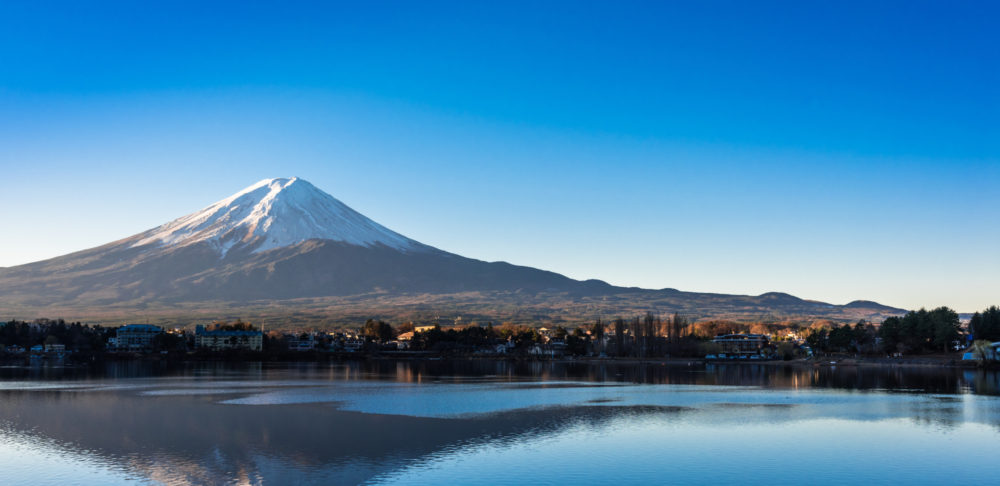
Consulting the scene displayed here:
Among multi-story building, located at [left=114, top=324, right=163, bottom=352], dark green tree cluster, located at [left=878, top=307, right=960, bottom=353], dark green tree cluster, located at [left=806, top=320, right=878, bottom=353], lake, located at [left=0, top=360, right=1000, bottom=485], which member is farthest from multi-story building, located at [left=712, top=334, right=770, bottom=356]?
multi-story building, located at [left=114, top=324, right=163, bottom=352]

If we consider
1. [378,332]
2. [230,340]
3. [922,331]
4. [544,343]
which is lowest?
[544,343]

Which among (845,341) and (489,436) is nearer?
(489,436)

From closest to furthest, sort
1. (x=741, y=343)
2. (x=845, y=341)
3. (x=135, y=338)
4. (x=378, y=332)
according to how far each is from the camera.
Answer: (x=845, y=341)
(x=135, y=338)
(x=741, y=343)
(x=378, y=332)

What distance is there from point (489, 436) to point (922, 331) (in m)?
72.2

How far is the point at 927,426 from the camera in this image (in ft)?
96.4

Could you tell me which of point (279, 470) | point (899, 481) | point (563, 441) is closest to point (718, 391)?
point (563, 441)

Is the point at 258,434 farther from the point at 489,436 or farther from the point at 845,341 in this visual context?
the point at 845,341

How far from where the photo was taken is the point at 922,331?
83000 millimetres

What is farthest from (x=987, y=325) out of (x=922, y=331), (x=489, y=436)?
(x=489, y=436)

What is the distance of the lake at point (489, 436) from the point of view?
1988 cm

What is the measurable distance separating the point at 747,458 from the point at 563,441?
557cm

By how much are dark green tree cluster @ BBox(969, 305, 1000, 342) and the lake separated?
41058 mm

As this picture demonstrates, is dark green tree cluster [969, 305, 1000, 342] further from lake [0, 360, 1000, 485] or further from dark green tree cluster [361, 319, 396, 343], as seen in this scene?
dark green tree cluster [361, 319, 396, 343]

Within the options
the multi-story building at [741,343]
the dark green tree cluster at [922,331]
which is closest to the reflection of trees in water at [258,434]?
the dark green tree cluster at [922,331]
